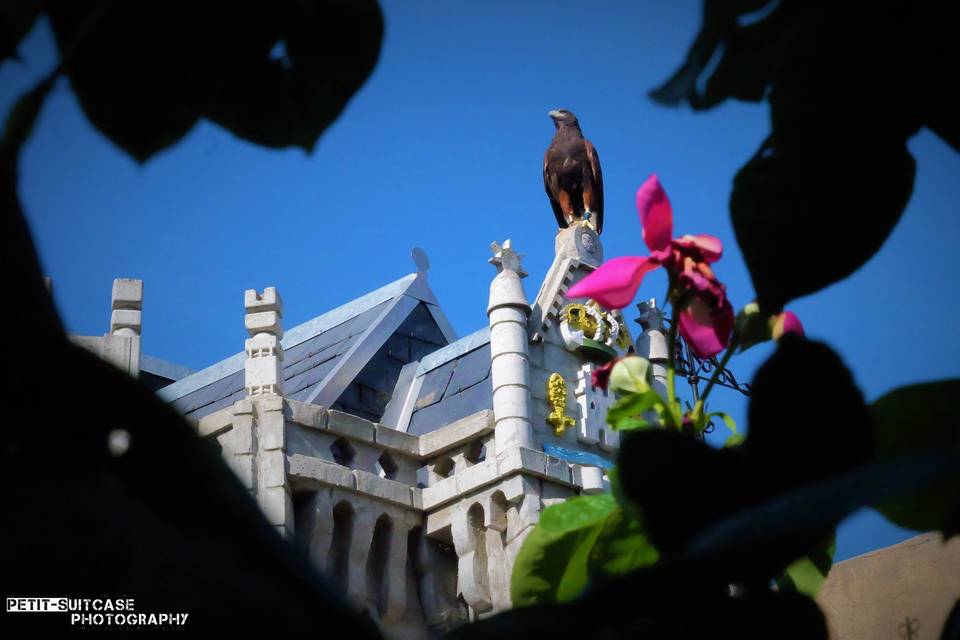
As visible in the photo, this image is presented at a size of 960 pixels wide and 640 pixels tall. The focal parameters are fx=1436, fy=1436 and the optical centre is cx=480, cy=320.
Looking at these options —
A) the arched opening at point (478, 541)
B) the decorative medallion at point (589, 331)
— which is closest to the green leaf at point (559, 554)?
the arched opening at point (478, 541)

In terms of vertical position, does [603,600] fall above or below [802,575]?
below

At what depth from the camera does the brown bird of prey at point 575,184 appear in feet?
54.4

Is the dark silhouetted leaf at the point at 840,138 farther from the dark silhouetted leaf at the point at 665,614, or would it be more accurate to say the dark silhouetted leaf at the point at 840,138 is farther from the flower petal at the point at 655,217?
the flower petal at the point at 655,217

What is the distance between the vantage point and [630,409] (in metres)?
1.95

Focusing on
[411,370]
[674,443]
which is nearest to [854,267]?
[674,443]

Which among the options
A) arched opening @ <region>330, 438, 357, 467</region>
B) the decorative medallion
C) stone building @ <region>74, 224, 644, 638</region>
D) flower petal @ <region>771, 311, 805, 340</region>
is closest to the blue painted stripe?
stone building @ <region>74, 224, 644, 638</region>

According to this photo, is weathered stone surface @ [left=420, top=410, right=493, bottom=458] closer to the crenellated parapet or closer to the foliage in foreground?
the crenellated parapet

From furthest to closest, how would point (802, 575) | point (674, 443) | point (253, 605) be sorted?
1. point (802, 575)
2. point (674, 443)
3. point (253, 605)

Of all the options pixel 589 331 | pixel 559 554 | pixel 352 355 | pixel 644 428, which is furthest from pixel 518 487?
pixel 644 428

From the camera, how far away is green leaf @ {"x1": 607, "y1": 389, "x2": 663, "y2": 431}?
1.90 m

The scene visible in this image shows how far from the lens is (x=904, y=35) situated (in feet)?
4.36

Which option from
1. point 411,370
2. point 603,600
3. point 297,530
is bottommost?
point 603,600

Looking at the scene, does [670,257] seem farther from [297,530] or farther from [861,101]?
[297,530]

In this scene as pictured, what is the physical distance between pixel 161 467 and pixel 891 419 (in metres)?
0.71
